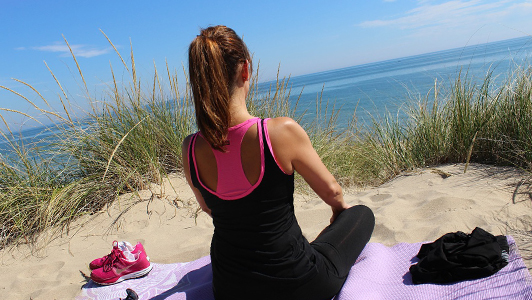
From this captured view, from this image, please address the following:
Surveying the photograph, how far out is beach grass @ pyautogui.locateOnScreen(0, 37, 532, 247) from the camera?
3260 mm

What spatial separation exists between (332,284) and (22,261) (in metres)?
2.59

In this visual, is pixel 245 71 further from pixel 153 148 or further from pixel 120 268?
pixel 153 148

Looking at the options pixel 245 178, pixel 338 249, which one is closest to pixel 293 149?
pixel 245 178

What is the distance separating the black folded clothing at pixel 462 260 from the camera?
175cm

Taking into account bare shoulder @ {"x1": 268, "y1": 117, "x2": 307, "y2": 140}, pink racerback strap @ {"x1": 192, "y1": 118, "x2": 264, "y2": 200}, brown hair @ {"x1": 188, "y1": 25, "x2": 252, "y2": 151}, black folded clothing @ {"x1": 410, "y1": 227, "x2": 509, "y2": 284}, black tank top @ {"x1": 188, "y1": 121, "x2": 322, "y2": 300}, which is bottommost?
black folded clothing @ {"x1": 410, "y1": 227, "x2": 509, "y2": 284}

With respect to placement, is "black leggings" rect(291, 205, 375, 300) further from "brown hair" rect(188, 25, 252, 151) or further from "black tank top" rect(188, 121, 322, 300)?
"brown hair" rect(188, 25, 252, 151)

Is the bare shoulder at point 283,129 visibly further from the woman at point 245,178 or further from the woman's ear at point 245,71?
the woman's ear at point 245,71

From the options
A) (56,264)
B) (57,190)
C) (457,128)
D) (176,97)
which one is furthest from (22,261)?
(457,128)

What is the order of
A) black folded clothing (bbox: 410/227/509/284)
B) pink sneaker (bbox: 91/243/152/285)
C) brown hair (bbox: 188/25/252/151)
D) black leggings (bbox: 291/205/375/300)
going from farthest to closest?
pink sneaker (bbox: 91/243/152/285)
black folded clothing (bbox: 410/227/509/284)
black leggings (bbox: 291/205/375/300)
brown hair (bbox: 188/25/252/151)

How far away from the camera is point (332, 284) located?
Result: 1.65 m

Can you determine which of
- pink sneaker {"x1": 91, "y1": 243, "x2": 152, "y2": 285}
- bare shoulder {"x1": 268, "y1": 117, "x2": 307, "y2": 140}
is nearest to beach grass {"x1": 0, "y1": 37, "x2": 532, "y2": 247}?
pink sneaker {"x1": 91, "y1": 243, "x2": 152, "y2": 285}

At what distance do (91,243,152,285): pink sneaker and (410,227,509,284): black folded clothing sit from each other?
1692mm

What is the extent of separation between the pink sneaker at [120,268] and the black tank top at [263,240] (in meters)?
1.14

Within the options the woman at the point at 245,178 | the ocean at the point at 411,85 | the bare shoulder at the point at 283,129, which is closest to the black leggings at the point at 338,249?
the woman at the point at 245,178
